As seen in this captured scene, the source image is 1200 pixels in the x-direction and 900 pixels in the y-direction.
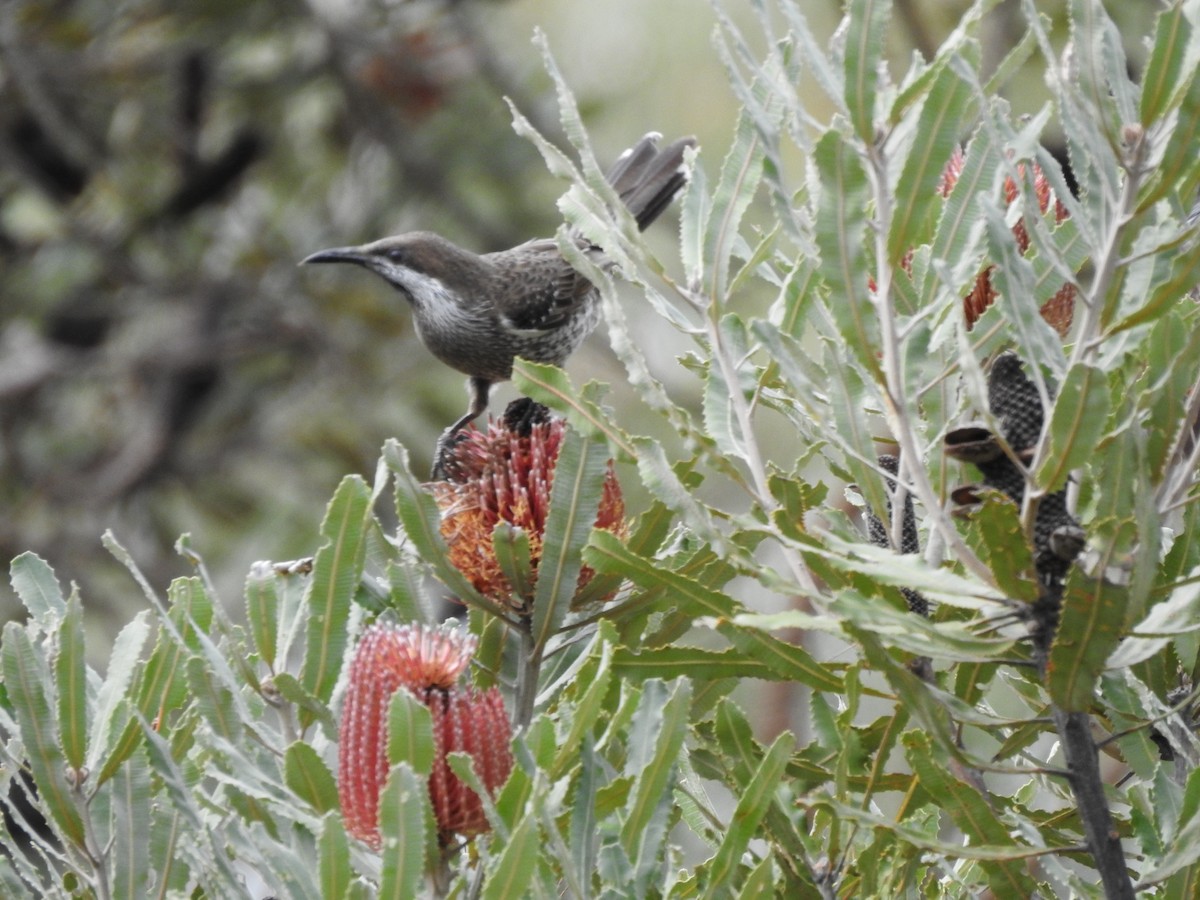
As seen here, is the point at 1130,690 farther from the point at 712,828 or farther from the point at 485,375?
the point at 485,375

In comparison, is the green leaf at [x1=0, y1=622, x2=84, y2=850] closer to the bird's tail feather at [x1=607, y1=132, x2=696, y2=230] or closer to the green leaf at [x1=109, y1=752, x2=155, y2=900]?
the green leaf at [x1=109, y1=752, x2=155, y2=900]

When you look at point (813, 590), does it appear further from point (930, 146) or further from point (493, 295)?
point (493, 295)

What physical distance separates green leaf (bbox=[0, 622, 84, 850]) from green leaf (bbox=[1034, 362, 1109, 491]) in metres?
0.74

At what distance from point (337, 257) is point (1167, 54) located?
1.96 meters

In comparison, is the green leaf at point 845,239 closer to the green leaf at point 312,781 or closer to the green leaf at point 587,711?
the green leaf at point 587,711

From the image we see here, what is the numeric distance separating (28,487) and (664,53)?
3.35 m

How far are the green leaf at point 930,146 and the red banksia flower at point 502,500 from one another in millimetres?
349

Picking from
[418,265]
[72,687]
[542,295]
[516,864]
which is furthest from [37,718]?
[542,295]

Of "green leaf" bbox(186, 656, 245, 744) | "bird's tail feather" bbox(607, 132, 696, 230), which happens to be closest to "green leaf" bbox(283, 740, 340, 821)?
"green leaf" bbox(186, 656, 245, 744)

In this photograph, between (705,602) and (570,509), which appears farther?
(570,509)

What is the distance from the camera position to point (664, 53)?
6844 mm

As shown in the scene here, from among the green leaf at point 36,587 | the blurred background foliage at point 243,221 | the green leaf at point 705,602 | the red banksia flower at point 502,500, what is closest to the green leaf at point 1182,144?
the green leaf at point 705,602

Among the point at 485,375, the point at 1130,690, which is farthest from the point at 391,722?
the point at 485,375

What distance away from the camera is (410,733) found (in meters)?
0.96
